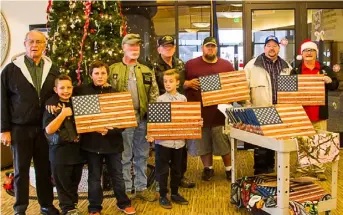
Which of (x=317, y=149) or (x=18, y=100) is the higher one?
(x=18, y=100)

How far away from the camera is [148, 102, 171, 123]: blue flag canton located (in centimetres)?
321

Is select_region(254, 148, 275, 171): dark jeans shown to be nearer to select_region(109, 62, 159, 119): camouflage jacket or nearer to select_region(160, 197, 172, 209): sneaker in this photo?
select_region(160, 197, 172, 209): sneaker

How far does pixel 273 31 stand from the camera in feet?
19.1

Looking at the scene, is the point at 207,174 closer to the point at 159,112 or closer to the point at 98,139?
the point at 159,112

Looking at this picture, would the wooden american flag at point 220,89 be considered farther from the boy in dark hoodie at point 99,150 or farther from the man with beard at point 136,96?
the boy in dark hoodie at point 99,150

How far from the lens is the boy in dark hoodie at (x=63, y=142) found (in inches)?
115

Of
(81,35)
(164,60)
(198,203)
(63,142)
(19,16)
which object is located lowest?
(198,203)

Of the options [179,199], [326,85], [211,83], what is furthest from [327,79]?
[179,199]

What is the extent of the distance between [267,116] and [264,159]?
1571mm

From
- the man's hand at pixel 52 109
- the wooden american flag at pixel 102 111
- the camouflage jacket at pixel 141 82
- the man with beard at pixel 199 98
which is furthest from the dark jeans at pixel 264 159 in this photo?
the man's hand at pixel 52 109

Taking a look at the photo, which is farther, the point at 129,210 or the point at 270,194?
the point at 129,210

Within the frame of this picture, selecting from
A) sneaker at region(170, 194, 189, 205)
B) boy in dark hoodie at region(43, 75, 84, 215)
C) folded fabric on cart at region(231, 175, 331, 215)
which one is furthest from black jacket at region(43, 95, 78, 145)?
folded fabric on cart at region(231, 175, 331, 215)

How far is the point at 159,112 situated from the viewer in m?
3.21

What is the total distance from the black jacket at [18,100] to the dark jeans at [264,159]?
253 centimetres
